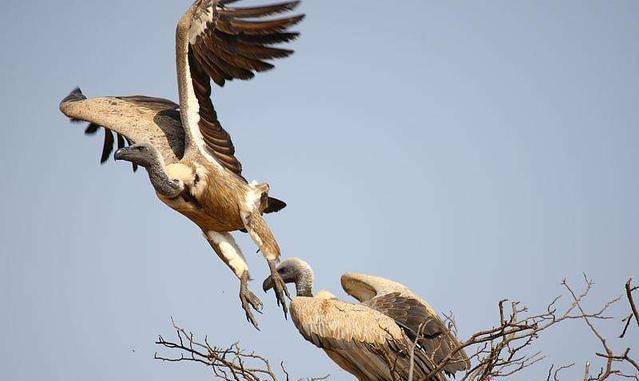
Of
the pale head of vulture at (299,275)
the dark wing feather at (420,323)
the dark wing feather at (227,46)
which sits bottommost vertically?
the dark wing feather at (420,323)

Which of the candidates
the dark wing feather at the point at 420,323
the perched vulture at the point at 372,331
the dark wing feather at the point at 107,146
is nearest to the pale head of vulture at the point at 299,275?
the perched vulture at the point at 372,331

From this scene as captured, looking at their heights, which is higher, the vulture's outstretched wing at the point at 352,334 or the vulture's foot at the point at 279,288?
the vulture's foot at the point at 279,288

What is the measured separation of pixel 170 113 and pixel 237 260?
1.62 meters

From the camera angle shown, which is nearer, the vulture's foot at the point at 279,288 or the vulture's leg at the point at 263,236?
the vulture's foot at the point at 279,288

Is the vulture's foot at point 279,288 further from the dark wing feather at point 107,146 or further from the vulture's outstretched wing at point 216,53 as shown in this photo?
the dark wing feather at point 107,146

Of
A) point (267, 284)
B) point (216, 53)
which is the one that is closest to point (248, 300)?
point (267, 284)

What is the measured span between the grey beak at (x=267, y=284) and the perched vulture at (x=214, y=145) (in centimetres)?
6

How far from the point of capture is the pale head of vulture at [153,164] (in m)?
7.39

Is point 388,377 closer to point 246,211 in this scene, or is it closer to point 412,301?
point 412,301

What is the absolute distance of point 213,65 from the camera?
25.7ft

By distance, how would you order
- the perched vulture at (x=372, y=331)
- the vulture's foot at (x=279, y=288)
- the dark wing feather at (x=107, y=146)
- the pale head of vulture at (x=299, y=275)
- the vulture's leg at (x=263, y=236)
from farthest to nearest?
1. the dark wing feather at (x=107, y=146)
2. the pale head of vulture at (x=299, y=275)
3. the vulture's leg at (x=263, y=236)
4. the vulture's foot at (x=279, y=288)
5. the perched vulture at (x=372, y=331)

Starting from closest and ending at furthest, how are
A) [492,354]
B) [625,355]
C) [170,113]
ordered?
[625,355] < [492,354] < [170,113]

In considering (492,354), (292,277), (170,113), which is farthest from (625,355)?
(170,113)

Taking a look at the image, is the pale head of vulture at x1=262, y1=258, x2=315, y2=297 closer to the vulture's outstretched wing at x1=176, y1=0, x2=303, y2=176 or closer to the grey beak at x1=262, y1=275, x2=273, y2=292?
the grey beak at x1=262, y1=275, x2=273, y2=292
